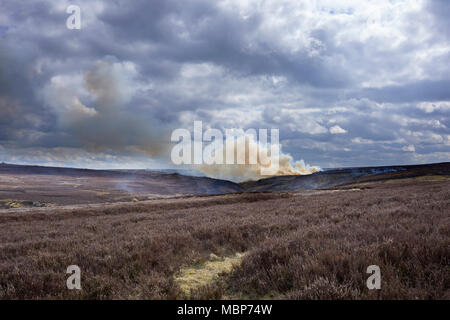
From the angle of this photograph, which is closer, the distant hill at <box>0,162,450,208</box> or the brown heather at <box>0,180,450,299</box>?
the brown heather at <box>0,180,450,299</box>

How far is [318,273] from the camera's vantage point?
4.01 m

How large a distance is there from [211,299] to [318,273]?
5.76 feet

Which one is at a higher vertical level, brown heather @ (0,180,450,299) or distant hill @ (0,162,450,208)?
brown heather @ (0,180,450,299)

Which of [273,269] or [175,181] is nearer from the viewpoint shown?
[273,269]

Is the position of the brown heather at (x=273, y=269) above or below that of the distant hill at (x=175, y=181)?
above

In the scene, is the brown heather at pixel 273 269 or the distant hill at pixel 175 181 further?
the distant hill at pixel 175 181

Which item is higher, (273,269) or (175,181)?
(273,269)

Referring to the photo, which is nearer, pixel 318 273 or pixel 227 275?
pixel 318 273
